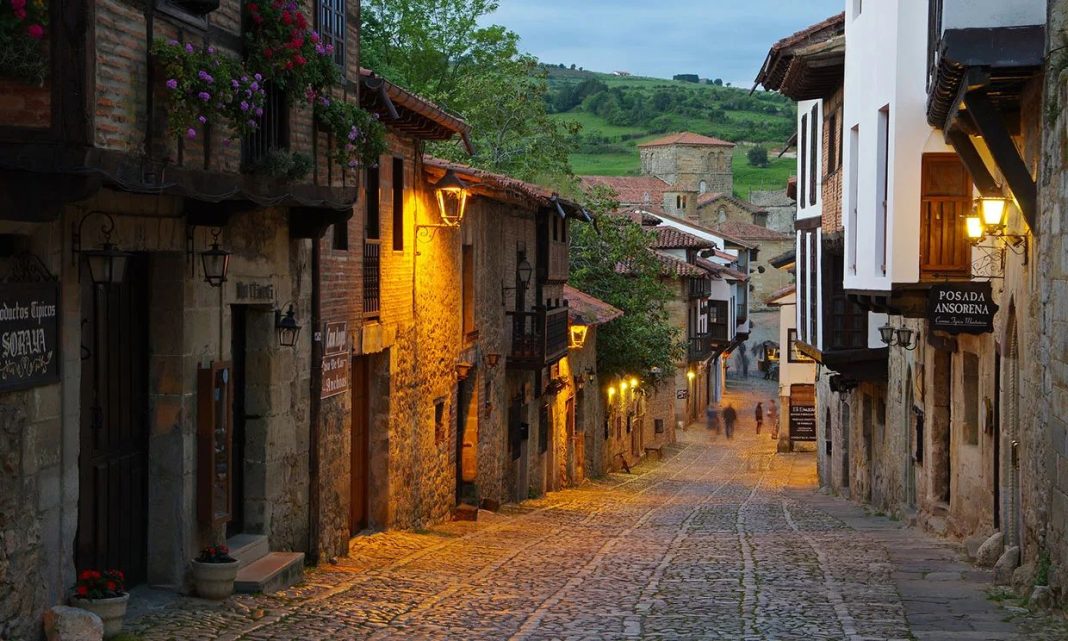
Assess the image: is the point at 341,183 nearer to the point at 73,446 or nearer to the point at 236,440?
the point at 236,440

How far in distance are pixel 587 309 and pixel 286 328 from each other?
2217cm

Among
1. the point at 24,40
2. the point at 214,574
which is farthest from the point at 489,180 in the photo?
the point at 24,40

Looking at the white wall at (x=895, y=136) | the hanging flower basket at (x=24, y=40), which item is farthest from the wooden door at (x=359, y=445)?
the hanging flower basket at (x=24, y=40)

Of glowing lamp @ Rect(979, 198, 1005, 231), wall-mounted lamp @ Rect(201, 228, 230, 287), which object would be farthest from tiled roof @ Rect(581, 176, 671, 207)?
wall-mounted lamp @ Rect(201, 228, 230, 287)

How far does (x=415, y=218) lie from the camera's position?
59.7 ft

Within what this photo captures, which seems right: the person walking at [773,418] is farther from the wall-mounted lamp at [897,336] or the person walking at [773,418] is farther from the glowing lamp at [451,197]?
the glowing lamp at [451,197]

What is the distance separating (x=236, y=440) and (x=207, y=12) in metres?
4.29

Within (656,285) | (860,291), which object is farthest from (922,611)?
(656,285)

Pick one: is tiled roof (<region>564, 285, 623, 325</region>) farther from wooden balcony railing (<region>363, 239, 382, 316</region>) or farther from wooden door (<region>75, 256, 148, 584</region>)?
wooden door (<region>75, 256, 148, 584</region>)

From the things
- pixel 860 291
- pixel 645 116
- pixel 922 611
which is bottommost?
pixel 922 611

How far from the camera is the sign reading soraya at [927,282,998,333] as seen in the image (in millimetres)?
14219

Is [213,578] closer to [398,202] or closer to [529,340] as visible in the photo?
[398,202]

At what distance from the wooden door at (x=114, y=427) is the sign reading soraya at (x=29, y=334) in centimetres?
84

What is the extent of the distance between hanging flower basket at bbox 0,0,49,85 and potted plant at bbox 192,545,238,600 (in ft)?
14.5
